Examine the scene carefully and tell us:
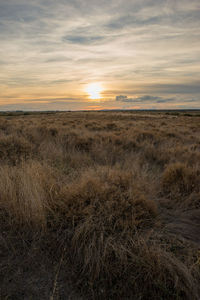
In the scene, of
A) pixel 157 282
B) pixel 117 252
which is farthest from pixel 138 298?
pixel 117 252

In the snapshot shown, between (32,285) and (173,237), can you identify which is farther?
(173,237)

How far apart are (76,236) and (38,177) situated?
60.9 inches

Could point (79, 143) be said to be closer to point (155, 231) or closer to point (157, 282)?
point (155, 231)

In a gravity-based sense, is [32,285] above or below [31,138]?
below

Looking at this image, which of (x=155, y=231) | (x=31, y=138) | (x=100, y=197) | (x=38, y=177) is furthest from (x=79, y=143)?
(x=155, y=231)

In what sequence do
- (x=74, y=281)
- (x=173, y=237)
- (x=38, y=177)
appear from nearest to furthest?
1. (x=74, y=281)
2. (x=173, y=237)
3. (x=38, y=177)

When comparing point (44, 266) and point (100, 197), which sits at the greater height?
point (100, 197)

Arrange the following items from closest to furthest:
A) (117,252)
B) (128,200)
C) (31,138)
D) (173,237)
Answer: (117,252) < (173,237) < (128,200) < (31,138)

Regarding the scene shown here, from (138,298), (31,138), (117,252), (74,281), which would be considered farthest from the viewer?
(31,138)

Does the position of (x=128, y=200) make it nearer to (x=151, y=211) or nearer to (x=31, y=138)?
(x=151, y=211)

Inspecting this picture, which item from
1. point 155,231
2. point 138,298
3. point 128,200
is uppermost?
point 128,200

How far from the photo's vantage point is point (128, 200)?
9.75 ft

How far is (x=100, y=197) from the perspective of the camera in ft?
9.82

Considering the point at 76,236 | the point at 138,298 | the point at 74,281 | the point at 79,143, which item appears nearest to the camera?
the point at 138,298
